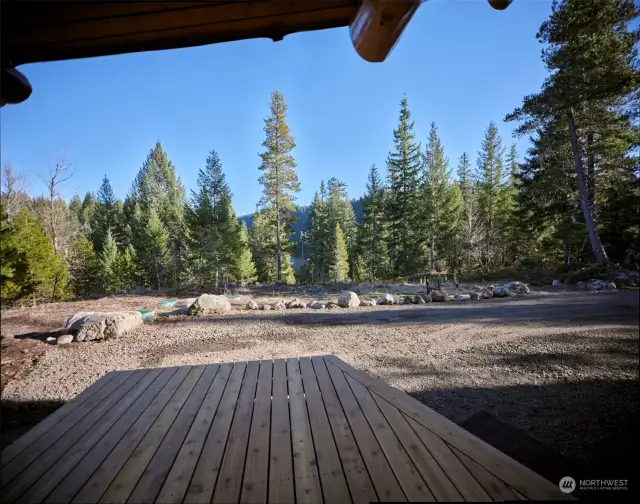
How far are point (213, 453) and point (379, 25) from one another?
1744 millimetres

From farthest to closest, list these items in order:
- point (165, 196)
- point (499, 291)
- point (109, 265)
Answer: point (165, 196) → point (109, 265) → point (499, 291)

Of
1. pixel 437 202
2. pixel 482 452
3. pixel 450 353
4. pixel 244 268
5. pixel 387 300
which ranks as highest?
pixel 437 202

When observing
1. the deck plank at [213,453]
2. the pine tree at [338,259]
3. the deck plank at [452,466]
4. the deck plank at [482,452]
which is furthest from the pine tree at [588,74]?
the pine tree at [338,259]

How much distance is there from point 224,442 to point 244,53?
2442 mm

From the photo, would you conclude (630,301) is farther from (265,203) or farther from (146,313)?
(265,203)

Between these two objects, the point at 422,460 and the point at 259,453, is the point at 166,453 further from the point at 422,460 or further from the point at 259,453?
the point at 422,460

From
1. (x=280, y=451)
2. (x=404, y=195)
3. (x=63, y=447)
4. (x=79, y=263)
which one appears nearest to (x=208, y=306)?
(x=79, y=263)

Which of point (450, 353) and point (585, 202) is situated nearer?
point (585, 202)

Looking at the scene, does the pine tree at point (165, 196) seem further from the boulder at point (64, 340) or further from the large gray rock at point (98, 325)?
the boulder at point (64, 340)

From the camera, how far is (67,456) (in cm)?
114

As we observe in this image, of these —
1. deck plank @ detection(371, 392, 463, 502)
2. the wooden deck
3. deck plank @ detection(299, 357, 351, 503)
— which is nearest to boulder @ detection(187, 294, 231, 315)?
the wooden deck

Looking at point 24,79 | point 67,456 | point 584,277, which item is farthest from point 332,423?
point 24,79

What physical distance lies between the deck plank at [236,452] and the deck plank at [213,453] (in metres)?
0.02

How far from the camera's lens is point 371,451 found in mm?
1138
